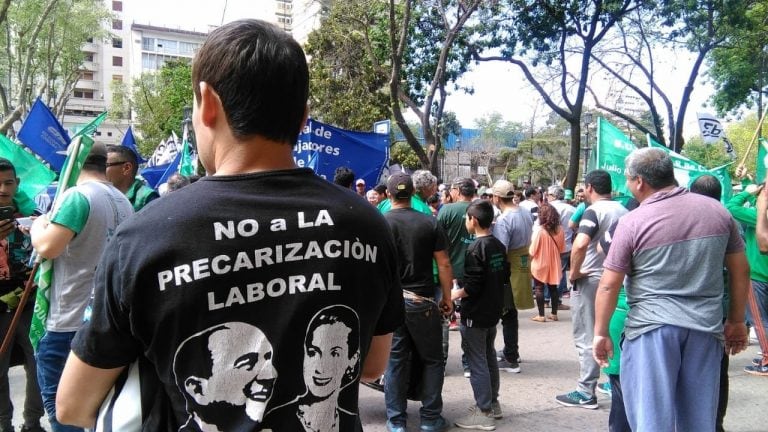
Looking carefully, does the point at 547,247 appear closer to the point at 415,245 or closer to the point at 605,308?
the point at 415,245

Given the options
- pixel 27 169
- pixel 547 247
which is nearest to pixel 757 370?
pixel 547 247

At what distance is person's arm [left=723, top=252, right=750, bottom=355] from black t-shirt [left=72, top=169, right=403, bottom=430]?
284cm

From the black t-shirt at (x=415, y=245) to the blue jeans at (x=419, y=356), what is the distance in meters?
0.15

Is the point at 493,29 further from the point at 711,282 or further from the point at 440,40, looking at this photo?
the point at 711,282

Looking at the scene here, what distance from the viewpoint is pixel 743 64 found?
62.8 ft

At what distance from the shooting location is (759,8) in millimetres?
18094

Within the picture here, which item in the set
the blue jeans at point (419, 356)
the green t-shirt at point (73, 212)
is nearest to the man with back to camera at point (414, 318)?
the blue jeans at point (419, 356)

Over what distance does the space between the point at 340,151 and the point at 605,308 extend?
593 centimetres

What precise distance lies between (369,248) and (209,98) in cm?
48

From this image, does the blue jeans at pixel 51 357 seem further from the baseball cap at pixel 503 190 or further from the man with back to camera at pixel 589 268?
the baseball cap at pixel 503 190

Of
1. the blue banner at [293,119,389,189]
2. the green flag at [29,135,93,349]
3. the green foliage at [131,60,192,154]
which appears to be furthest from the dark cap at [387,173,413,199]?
the green foliage at [131,60,192,154]

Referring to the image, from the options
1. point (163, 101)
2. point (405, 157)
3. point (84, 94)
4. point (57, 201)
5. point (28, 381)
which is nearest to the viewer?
point (57, 201)

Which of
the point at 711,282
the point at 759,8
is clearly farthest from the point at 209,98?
the point at 759,8

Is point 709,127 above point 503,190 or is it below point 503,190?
above
